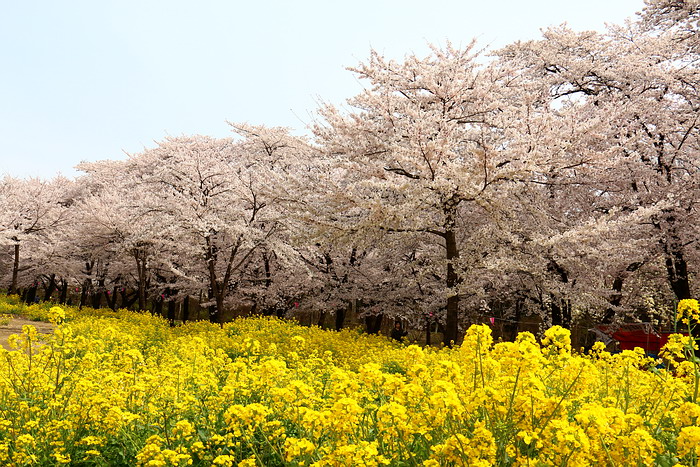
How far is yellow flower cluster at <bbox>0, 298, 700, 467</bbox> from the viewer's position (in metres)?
2.85

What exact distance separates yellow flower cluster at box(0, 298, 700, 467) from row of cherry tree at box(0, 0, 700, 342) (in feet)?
22.3

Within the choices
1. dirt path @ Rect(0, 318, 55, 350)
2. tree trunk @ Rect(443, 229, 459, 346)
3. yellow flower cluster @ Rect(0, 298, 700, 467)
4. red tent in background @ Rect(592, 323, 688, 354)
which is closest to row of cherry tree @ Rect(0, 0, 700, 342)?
tree trunk @ Rect(443, 229, 459, 346)

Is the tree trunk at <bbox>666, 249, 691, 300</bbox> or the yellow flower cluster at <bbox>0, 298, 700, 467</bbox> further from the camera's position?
the tree trunk at <bbox>666, 249, 691, 300</bbox>

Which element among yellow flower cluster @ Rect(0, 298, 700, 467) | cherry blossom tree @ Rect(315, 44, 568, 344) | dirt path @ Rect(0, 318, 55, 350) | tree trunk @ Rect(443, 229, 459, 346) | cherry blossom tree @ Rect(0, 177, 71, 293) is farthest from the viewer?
cherry blossom tree @ Rect(0, 177, 71, 293)

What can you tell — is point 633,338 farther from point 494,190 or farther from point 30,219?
point 30,219

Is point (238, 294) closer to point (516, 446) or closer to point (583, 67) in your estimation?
point (583, 67)

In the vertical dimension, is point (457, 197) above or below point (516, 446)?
above

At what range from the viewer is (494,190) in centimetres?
1225

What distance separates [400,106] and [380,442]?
36.3 ft

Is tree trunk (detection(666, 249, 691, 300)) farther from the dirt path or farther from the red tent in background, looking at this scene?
the dirt path

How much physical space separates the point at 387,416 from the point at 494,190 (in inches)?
390

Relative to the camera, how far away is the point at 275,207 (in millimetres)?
19547

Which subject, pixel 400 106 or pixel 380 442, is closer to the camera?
pixel 380 442

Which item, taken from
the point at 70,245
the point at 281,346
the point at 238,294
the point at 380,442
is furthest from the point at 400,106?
the point at 70,245
